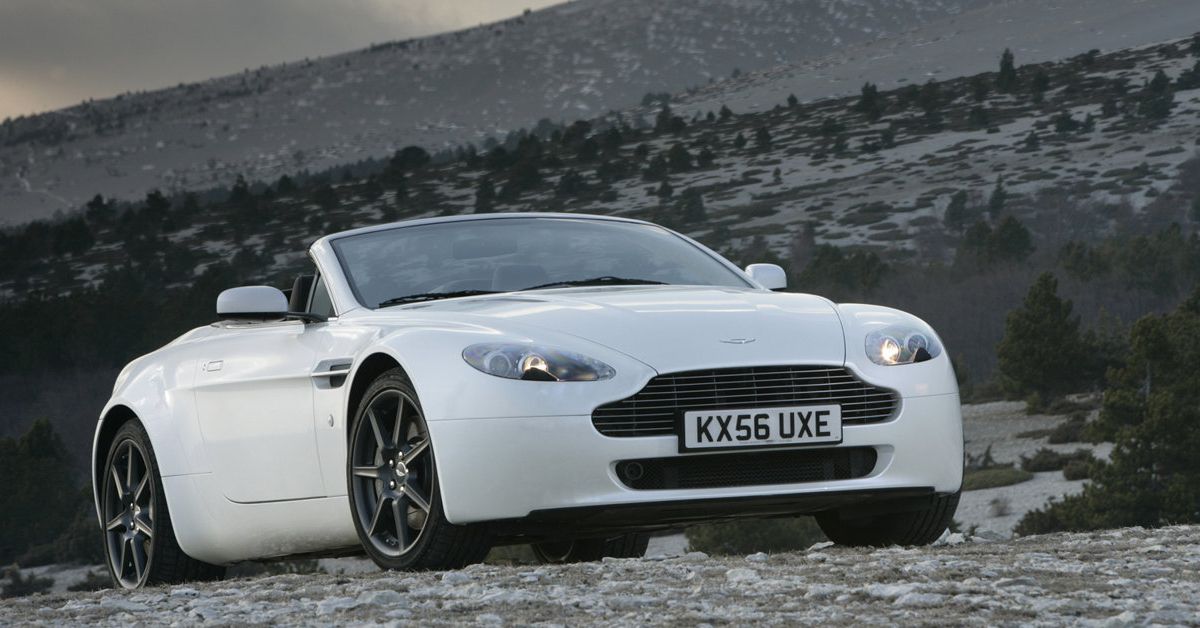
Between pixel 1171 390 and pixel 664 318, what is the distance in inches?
Answer: 1724

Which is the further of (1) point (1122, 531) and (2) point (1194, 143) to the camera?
(2) point (1194, 143)

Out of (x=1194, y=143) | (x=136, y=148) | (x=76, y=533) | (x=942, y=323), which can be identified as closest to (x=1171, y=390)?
(x=942, y=323)

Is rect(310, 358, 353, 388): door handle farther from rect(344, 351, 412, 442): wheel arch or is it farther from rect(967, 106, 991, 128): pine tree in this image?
rect(967, 106, 991, 128): pine tree

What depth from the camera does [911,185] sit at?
96.8m

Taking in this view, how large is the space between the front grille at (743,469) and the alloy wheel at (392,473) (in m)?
0.70

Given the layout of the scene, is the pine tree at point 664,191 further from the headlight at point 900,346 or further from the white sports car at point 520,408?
the headlight at point 900,346

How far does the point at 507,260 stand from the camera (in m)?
6.82

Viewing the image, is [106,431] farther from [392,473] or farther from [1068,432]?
[1068,432]

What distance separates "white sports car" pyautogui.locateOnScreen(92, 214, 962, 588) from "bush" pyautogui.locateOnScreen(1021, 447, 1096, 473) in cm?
4969

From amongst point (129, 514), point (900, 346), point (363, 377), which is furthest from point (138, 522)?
point (900, 346)

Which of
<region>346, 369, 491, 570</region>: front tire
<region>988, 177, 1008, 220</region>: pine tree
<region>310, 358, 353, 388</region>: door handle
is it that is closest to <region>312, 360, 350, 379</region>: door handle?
<region>310, 358, 353, 388</region>: door handle

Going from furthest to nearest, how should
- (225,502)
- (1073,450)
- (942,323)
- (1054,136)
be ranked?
(1054,136)
(942,323)
(1073,450)
(225,502)

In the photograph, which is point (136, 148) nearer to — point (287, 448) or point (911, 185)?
point (911, 185)

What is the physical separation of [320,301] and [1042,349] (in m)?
54.4
